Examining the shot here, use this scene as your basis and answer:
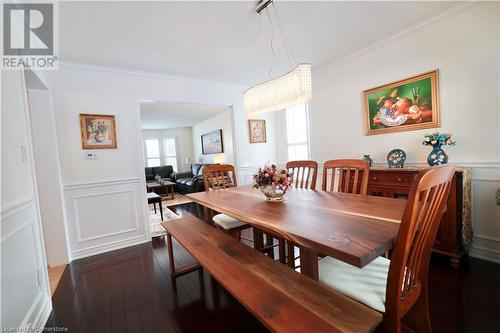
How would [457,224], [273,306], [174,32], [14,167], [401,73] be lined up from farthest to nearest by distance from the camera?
[401,73] → [174,32] → [457,224] → [14,167] → [273,306]

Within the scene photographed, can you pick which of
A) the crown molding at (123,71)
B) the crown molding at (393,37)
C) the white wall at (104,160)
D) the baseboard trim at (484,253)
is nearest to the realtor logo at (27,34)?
the crown molding at (123,71)

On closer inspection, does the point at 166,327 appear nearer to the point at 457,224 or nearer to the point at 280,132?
the point at 457,224

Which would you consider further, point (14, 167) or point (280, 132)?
point (280, 132)

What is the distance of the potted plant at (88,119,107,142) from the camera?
2.81 m

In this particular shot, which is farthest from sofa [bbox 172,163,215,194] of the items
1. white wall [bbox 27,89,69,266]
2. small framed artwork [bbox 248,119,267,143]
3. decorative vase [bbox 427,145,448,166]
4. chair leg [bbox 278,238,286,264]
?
decorative vase [bbox 427,145,448,166]

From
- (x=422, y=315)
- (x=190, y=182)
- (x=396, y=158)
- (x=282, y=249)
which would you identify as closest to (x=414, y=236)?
(x=422, y=315)

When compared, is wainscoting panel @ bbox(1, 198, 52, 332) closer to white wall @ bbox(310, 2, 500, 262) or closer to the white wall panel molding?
the white wall panel molding

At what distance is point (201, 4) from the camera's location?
1808mm

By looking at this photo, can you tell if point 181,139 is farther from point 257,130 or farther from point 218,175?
point 218,175

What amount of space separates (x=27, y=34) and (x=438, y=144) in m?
3.83

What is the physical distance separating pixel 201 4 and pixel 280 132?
9.49ft

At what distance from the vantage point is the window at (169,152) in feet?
28.8

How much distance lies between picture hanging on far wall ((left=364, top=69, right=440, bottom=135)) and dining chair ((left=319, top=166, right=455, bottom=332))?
1827mm

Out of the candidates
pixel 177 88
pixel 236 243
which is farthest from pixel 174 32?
pixel 236 243
